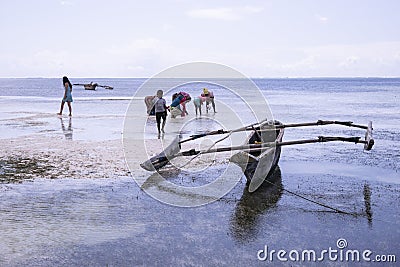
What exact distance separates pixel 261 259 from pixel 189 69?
5248 millimetres

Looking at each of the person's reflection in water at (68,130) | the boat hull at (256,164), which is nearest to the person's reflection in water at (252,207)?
the boat hull at (256,164)

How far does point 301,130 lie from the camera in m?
21.5

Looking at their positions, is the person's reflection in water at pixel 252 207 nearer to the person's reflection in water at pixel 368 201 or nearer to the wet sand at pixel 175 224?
the wet sand at pixel 175 224

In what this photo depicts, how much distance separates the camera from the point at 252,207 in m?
9.18

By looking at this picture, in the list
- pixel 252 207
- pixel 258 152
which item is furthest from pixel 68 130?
pixel 252 207

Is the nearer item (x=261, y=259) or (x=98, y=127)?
(x=261, y=259)

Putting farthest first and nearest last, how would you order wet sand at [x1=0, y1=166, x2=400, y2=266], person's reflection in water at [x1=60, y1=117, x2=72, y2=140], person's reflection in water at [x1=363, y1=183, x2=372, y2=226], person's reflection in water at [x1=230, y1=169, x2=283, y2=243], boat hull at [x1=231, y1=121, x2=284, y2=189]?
person's reflection in water at [x1=60, y1=117, x2=72, y2=140], boat hull at [x1=231, y1=121, x2=284, y2=189], person's reflection in water at [x1=363, y1=183, x2=372, y2=226], person's reflection in water at [x1=230, y1=169, x2=283, y2=243], wet sand at [x1=0, y1=166, x2=400, y2=266]

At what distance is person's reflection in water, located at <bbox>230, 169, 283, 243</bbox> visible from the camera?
308 inches

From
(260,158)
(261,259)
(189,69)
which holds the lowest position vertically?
(261,259)

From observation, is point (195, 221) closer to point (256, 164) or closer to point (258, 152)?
point (256, 164)

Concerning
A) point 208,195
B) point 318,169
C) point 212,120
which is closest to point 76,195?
point 208,195

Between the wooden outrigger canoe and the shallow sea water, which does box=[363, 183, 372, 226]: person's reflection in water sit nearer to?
the shallow sea water

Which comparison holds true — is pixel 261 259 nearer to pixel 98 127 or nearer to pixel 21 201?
pixel 21 201

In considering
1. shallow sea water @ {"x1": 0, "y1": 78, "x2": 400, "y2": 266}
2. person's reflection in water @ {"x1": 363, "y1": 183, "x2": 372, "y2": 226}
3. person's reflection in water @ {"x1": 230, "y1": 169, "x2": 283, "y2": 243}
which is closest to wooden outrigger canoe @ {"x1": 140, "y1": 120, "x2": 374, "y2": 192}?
person's reflection in water @ {"x1": 230, "y1": 169, "x2": 283, "y2": 243}
